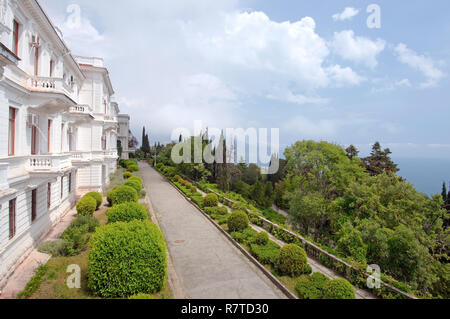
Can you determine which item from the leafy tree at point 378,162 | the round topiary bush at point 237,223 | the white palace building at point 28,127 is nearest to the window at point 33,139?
the white palace building at point 28,127

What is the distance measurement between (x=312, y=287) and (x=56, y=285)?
26.9ft

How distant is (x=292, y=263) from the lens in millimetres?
9688

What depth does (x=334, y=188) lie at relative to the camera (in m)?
21.5

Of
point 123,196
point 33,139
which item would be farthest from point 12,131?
point 123,196

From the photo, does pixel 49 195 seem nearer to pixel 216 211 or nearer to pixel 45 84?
pixel 45 84

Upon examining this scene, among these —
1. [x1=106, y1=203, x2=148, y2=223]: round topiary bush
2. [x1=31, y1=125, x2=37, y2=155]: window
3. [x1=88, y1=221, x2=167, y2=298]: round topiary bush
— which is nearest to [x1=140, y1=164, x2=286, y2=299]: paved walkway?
[x1=88, y1=221, x2=167, y2=298]: round topiary bush

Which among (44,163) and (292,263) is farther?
(44,163)

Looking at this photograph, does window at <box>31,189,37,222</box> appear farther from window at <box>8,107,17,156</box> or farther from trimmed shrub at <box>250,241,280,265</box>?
trimmed shrub at <box>250,241,280,265</box>

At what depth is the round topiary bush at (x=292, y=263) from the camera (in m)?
9.66

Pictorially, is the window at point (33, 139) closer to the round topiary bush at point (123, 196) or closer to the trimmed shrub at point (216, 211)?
the round topiary bush at point (123, 196)

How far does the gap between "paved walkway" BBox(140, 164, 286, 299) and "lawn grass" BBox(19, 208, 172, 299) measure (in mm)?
1220
